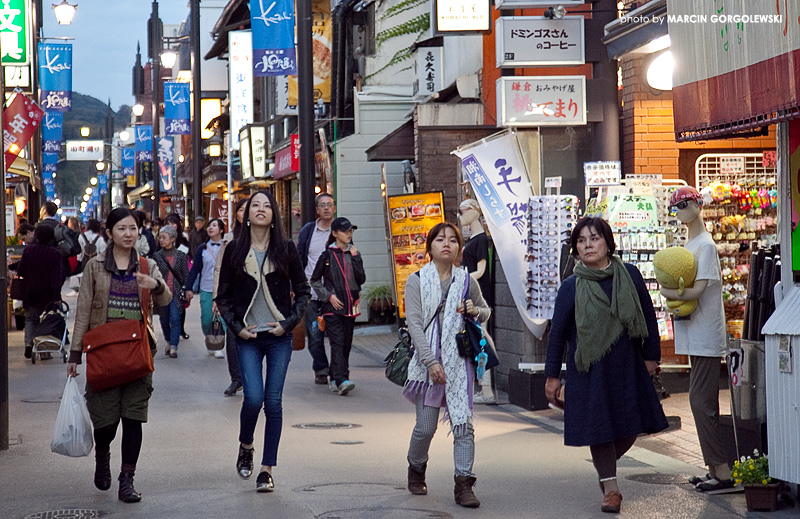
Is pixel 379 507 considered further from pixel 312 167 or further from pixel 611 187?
pixel 312 167

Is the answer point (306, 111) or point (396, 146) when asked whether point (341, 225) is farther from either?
point (396, 146)

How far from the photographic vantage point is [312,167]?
1844 cm

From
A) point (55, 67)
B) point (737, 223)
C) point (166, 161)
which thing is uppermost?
point (55, 67)

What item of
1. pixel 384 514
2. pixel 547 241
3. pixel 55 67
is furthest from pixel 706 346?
pixel 55 67

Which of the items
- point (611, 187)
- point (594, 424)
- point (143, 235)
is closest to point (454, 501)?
point (594, 424)

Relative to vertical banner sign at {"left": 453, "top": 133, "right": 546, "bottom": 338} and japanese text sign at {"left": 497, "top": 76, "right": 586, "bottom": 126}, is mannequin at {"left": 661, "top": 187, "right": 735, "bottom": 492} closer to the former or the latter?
vertical banner sign at {"left": 453, "top": 133, "right": 546, "bottom": 338}

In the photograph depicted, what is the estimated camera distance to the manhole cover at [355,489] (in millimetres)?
7418

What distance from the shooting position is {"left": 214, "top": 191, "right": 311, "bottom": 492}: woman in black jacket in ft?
24.9

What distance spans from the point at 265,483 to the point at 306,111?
38.4ft

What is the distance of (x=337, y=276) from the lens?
12.5 meters

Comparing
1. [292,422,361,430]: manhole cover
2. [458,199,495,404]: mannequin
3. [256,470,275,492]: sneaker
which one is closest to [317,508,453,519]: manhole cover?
[256,470,275,492]: sneaker

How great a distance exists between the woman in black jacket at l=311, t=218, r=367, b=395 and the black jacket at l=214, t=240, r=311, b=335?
459 cm

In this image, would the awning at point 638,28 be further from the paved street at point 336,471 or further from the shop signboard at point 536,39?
the paved street at point 336,471

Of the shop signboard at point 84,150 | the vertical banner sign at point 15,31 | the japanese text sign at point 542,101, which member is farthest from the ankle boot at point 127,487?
the shop signboard at point 84,150
